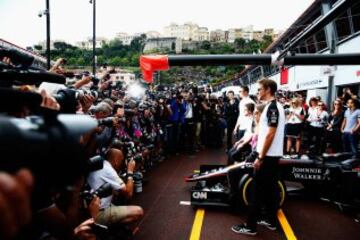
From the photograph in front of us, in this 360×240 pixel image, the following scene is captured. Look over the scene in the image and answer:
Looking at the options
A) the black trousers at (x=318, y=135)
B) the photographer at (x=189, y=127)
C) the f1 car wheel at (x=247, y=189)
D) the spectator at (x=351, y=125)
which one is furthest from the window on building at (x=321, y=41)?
the f1 car wheel at (x=247, y=189)

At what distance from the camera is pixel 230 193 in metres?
5.31

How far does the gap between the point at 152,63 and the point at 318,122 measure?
897 centimetres

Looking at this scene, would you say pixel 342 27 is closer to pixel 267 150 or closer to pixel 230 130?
pixel 230 130

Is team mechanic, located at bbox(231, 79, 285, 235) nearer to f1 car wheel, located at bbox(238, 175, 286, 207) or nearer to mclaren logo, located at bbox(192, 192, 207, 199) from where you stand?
f1 car wheel, located at bbox(238, 175, 286, 207)

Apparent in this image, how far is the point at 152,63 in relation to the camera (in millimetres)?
3066

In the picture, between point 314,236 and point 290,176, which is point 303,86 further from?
point 314,236

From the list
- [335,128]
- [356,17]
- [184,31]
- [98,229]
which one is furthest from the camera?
[184,31]

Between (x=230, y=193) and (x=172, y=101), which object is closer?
(x=230, y=193)

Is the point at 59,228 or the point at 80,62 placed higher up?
the point at 80,62

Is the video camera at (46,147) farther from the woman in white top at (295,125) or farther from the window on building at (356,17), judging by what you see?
the window on building at (356,17)

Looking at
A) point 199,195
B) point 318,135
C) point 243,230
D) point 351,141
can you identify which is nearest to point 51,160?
point 243,230

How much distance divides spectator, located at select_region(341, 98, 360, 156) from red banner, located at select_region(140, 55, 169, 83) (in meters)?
7.58

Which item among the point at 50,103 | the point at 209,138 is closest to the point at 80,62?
the point at 209,138

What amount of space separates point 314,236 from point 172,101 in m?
6.86
